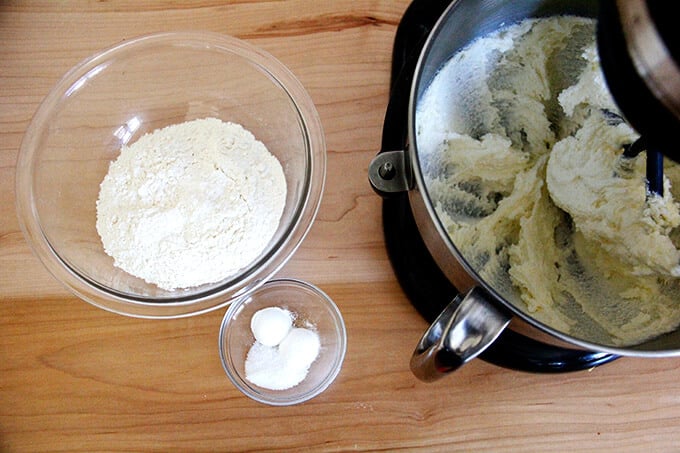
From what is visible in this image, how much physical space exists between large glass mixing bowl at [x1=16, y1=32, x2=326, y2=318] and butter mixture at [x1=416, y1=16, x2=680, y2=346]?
0.20 meters

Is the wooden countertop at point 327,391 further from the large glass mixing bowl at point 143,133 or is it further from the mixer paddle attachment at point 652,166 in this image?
the mixer paddle attachment at point 652,166

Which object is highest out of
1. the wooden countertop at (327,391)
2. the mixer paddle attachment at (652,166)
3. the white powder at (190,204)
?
the mixer paddle attachment at (652,166)

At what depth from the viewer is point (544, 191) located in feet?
2.32

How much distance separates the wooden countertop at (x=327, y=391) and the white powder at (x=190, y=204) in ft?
0.27

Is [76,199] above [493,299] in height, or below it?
below

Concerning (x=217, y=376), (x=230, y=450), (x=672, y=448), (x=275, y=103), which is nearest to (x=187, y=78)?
(x=275, y=103)

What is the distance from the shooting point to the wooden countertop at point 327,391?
807mm

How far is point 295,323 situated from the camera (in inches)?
33.8

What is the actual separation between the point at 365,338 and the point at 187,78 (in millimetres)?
467

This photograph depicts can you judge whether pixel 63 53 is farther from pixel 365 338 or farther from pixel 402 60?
pixel 365 338

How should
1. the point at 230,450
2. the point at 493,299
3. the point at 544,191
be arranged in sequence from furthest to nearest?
the point at 230,450 → the point at 544,191 → the point at 493,299

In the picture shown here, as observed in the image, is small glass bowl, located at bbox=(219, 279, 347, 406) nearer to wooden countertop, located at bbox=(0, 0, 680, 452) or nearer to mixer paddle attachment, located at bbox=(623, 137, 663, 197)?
wooden countertop, located at bbox=(0, 0, 680, 452)

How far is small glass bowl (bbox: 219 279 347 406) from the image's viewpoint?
2.66 feet

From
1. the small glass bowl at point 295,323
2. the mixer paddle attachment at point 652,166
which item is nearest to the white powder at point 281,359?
the small glass bowl at point 295,323
